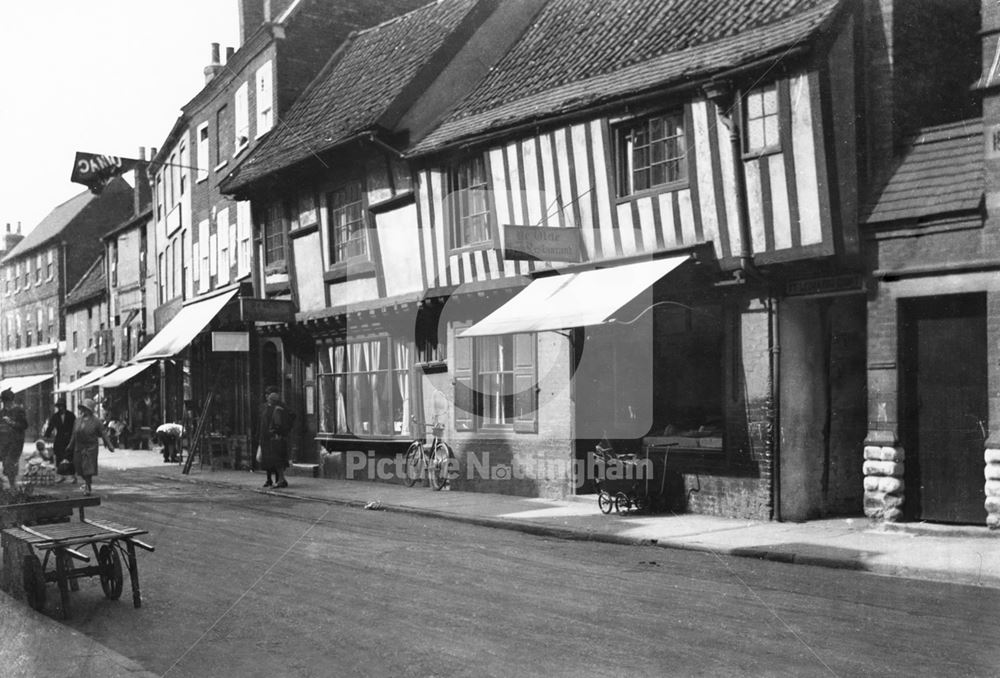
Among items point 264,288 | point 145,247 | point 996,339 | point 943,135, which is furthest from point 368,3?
point 996,339

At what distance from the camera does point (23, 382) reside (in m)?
51.5

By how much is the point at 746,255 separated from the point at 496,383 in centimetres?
571

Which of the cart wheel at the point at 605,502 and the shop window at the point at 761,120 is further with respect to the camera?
the cart wheel at the point at 605,502

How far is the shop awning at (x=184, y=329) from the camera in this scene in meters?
24.1

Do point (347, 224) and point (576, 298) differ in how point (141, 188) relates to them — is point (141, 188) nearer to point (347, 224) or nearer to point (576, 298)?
point (347, 224)

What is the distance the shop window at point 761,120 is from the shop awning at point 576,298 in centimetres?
164

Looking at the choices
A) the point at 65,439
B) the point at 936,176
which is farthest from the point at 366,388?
the point at 936,176

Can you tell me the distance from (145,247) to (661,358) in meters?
27.2

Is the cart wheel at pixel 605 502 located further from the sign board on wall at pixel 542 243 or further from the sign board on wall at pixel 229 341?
the sign board on wall at pixel 229 341

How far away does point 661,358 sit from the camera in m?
14.9

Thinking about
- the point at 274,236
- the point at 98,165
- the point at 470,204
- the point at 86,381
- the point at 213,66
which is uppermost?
the point at 213,66

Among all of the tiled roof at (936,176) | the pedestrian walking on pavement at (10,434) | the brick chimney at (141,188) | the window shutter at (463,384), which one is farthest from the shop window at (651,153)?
the brick chimney at (141,188)

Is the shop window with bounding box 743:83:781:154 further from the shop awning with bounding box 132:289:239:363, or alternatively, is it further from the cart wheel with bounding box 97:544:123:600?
the shop awning with bounding box 132:289:239:363

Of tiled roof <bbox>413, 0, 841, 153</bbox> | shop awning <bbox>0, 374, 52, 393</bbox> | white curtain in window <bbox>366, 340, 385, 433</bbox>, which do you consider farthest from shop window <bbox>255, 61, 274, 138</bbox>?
shop awning <bbox>0, 374, 52, 393</bbox>
